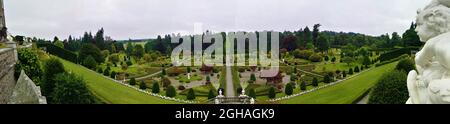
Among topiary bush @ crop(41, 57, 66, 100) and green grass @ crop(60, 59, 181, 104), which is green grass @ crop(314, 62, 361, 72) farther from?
topiary bush @ crop(41, 57, 66, 100)

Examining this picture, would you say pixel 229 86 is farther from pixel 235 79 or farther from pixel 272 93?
pixel 272 93

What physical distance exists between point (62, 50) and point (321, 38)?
16.6 m

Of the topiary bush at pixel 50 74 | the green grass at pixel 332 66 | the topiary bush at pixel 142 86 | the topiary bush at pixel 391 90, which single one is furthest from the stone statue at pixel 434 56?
the green grass at pixel 332 66

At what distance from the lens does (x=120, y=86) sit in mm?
27953

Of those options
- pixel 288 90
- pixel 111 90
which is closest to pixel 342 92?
pixel 288 90

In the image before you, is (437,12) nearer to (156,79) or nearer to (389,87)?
(389,87)

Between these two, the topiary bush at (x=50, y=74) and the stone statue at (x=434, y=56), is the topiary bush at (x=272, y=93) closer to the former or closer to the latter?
the topiary bush at (x=50, y=74)

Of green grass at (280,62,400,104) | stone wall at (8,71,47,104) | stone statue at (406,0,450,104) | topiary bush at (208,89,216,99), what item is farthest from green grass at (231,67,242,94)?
stone statue at (406,0,450,104)

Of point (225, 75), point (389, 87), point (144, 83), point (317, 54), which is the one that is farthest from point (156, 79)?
point (389, 87)

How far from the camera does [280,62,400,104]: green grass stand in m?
23.3

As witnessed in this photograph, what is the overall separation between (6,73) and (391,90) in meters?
11.1

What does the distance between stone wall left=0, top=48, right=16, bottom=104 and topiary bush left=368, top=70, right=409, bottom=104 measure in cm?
1086

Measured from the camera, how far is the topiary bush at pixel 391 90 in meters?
16.4
